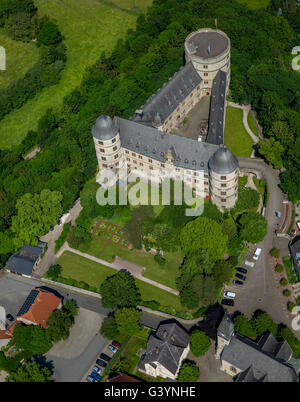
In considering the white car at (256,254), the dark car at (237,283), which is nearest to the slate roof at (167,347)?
the dark car at (237,283)

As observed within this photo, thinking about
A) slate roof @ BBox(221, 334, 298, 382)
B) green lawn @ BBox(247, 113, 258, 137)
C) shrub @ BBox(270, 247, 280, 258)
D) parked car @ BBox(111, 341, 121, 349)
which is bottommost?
parked car @ BBox(111, 341, 121, 349)

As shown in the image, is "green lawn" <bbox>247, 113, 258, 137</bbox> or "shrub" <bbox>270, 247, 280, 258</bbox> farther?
"green lawn" <bbox>247, 113, 258, 137</bbox>

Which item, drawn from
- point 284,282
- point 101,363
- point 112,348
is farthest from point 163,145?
point 101,363

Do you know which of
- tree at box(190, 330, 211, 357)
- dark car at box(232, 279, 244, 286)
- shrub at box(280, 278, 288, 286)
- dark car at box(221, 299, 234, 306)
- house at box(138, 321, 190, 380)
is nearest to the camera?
house at box(138, 321, 190, 380)

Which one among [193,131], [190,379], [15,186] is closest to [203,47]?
[193,131]

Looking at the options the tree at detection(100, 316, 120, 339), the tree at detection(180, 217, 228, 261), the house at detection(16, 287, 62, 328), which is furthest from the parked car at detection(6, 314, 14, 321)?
the tree at detection(180, 217, 228, 261)

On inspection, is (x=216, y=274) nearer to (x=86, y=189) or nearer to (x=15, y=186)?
(x=86, y=189)

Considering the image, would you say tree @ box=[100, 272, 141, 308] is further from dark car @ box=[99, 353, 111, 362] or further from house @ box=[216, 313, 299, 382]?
house @ box=[216, 313, 299, 382]

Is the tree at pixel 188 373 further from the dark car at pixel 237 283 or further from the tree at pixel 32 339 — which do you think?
the tree at pixel 32 339
